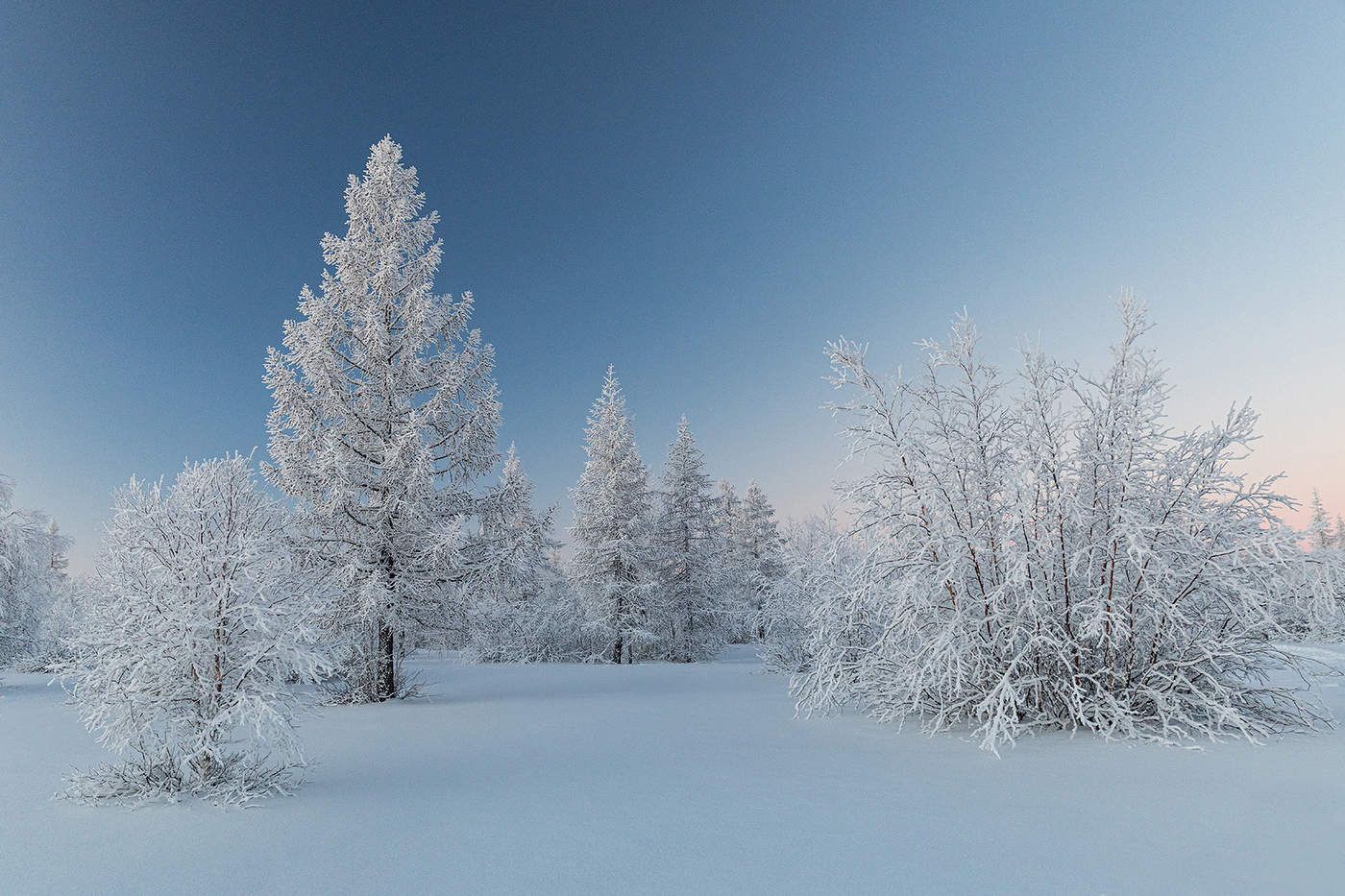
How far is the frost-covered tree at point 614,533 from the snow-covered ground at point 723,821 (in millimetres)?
13012

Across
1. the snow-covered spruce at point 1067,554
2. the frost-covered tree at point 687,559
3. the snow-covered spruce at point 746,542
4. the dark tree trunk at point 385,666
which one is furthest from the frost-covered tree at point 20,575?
the snow-covered spruce at point 746,542

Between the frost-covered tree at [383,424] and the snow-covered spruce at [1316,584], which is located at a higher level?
the frost-covered tree at [383,424]

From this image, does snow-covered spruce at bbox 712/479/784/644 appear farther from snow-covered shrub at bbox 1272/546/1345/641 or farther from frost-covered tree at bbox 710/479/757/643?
snow-covered shrub at bbox 1272/546/1345/641

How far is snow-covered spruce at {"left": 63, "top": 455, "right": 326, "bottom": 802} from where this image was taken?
14.4 ft

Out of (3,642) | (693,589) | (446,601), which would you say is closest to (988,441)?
(446,601)

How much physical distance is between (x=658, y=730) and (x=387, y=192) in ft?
35.7

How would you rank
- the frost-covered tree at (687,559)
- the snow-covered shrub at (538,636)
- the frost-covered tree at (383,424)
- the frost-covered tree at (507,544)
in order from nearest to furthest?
the frost-covered tree at (383,424) < the frost-covered tree at (507,544) < the snow-covered shrub at (538,636) < the frost-covered tree at (687,559)

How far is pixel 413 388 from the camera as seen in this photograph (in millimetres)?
11039

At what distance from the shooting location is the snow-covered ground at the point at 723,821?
3.14 meters

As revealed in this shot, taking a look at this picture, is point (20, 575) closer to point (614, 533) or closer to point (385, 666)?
point (385, 666)

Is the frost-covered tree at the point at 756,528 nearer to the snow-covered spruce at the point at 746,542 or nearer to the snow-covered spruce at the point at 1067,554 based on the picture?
the snow-covered spruce at the point at 746,542

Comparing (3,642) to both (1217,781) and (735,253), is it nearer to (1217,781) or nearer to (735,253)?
(1217,781)

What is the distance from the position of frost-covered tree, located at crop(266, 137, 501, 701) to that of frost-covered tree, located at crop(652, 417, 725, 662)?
1122 centimetres

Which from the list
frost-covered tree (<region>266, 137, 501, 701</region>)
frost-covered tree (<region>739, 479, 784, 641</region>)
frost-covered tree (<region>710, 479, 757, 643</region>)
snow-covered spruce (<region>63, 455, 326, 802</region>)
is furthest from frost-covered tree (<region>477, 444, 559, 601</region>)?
frost-covered tree (<region>739, 479, 784, 641</region>)
